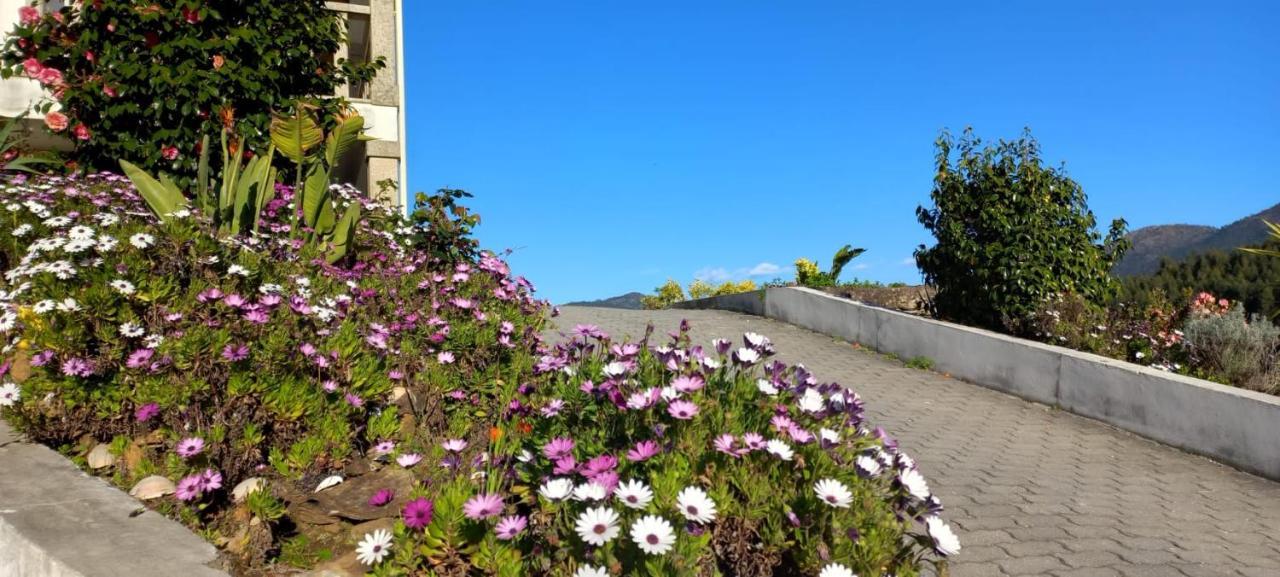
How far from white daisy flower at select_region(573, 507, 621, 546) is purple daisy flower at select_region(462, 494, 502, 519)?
0.82 feet

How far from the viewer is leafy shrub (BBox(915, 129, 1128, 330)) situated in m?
9.77

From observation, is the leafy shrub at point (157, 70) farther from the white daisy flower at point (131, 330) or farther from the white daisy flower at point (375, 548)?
the white daisy flower at point (375, 548)

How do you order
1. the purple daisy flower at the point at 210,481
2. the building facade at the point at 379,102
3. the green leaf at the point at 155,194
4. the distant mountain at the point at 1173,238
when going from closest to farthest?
the purple daisy flower at the point at 210,481, the green leaf at the point at 155,194, the building facade at the point at 379,102, the distant mountain at the point at 1173,238

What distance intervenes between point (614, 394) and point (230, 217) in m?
5.67

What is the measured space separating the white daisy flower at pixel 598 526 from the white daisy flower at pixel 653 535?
52 mm

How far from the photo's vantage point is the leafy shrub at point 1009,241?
977cm

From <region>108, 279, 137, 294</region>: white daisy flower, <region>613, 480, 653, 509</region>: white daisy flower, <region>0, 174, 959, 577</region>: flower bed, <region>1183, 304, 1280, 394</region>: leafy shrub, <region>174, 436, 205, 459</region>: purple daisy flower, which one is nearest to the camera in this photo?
<region>613, 480, 653, 509</region>: white daisy flower

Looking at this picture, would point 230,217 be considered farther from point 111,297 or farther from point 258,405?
point 258,405

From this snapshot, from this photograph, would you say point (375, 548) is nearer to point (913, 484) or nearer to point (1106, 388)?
point (913, 484)

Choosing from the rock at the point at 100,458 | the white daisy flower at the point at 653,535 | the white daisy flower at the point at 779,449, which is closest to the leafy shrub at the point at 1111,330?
the white daisy flower at the point at 779,449

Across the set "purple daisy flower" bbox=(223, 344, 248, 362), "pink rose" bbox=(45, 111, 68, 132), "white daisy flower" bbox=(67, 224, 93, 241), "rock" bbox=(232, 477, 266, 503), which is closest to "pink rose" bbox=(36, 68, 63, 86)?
"pink rose" bbox=(45, 111, 68, 132)

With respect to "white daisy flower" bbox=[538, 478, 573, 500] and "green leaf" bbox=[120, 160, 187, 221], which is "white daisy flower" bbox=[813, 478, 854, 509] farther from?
"green leaf" bbox=[120, 160, 187, 221]

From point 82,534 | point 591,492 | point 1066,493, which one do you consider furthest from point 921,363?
point 82,534

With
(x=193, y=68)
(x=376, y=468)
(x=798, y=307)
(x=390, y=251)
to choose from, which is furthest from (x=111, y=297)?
(x=798, y=307)
